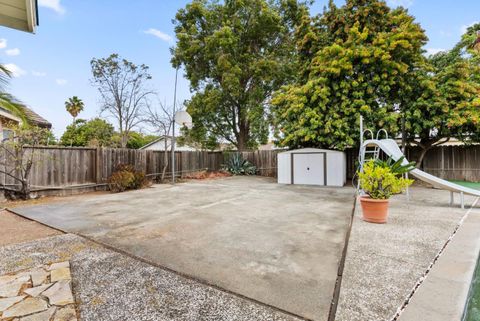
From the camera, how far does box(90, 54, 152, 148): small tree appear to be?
1734cm

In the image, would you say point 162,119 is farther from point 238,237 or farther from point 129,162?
point 238,237

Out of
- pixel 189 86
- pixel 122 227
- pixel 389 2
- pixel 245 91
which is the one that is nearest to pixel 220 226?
pixel 122 227

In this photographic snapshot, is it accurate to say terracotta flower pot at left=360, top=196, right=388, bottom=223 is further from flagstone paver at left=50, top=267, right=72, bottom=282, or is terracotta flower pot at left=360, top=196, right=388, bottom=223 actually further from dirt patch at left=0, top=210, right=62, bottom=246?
dirt patch at left=0, top=210, right=62, bottom=246

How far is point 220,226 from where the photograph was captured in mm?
3922

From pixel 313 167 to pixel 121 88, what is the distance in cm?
1552

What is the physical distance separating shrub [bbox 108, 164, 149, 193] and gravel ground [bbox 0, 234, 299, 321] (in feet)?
17.7

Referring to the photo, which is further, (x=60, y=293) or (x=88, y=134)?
(x=88, y=134)

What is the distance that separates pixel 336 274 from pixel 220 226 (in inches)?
81.5

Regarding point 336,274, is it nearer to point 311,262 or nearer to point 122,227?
point 311,262

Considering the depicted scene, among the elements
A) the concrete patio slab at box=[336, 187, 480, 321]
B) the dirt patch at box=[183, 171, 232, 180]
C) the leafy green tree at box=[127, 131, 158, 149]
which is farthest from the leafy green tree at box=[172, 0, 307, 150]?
the concrete patio slab at box=[336, 187, 480, 321]

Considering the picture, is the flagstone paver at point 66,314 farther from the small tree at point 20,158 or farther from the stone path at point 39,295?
the small tree at point 20,158

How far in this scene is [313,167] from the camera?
980 cm

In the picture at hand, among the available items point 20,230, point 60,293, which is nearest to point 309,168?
point 20,230

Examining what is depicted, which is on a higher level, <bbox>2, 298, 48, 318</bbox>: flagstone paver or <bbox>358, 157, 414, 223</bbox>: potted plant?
<bbox>358, 157, 414, 223</bbox>: potted plant
